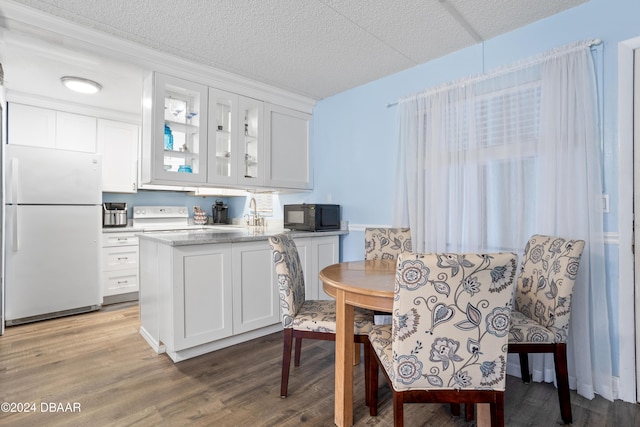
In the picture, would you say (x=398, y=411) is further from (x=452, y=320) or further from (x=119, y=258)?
(x=119, y=258)

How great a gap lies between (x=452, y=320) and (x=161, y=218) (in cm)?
442

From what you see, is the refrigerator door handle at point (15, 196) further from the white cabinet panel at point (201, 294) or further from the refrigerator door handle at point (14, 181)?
the white cabinet panel at point (201, 294)

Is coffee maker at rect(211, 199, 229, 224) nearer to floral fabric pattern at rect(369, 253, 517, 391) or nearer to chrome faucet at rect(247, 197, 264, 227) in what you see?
chrome faucet at rect(247, 197, 264, 227)

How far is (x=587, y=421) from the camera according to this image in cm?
168

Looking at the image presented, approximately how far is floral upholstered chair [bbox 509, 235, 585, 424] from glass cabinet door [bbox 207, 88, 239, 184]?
2576mm

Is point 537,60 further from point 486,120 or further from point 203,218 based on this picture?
point 203,218

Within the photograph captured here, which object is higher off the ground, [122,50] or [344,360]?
[122,50]

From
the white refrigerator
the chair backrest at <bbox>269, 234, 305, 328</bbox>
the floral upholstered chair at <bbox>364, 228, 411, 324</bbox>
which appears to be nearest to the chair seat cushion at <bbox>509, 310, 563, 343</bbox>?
the floral upholstered chair at <bbox>364, 228, 411, 324</bbox>

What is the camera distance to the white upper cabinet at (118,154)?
4.00 m

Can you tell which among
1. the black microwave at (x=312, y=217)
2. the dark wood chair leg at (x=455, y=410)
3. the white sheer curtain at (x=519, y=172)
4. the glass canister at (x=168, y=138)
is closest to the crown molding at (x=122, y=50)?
the glass canister at (x=168, y=138)

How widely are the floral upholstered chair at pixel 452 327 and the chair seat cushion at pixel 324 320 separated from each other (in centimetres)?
54

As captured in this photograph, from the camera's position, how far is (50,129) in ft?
11.9

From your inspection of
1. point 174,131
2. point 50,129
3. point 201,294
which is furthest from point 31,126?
point 201,294

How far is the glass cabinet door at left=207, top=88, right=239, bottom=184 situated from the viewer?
3067 mm
